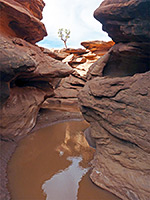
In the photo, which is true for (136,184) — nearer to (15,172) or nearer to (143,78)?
(143,78)

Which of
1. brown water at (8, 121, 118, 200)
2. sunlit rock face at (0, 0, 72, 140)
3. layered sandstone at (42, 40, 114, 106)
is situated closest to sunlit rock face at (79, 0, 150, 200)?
brown water at (8, 121, 118, 200)

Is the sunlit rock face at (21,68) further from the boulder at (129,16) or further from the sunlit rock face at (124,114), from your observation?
the boulder at (129,16)

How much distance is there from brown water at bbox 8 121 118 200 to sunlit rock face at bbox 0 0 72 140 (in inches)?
50.2

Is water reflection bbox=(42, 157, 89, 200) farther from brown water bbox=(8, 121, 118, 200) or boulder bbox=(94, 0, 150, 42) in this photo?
boulder bbox=(94, 0, 150, 42)

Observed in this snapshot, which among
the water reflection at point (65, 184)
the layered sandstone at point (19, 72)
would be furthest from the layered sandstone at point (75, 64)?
the water reflection at point (65, 184)

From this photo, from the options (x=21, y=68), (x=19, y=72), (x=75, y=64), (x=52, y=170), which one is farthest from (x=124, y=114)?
(x=75, y=64)

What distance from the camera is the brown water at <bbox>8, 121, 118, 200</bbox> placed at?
370 cm

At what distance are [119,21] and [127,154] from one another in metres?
4.27

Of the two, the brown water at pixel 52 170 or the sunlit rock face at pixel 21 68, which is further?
the sunlit rock face at pixel 21 68

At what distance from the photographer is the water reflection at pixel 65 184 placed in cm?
366

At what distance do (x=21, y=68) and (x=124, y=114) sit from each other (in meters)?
4.47

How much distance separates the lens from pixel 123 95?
12.9 ft

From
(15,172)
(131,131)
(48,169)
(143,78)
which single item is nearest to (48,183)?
(48,169)

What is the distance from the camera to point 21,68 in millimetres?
5355
